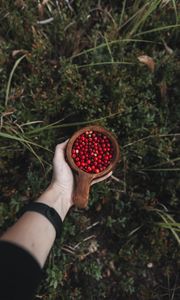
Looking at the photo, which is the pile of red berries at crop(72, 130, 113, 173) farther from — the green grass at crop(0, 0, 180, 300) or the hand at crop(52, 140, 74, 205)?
the green grass at crop(0, 0, 180, 300)

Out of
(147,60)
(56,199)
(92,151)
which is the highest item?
(147,60)

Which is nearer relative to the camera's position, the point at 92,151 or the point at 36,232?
the point at 36,232

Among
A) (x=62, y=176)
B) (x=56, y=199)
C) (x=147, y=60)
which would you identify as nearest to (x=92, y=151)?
(x=62, y=176)

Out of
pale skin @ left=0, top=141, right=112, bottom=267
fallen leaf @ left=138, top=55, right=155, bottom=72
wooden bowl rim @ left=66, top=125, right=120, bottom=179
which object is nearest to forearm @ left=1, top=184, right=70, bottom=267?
pale skin @ left=0, top=141, right=112, bottom=267

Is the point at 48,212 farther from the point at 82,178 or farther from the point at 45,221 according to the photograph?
the point at 82,178

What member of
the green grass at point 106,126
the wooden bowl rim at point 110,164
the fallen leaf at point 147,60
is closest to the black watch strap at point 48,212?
the wooden bowl rim at point 110,164

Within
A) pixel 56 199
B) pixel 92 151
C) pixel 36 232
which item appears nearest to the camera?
pixel 36 232

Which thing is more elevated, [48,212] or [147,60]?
[147,60]
